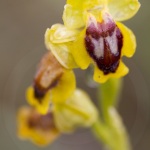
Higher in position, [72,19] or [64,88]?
[72,19]

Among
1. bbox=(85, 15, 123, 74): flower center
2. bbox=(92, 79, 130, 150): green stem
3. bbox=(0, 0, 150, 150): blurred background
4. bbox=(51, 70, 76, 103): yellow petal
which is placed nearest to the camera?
bbox=(85, 15, 123, 74): flower center

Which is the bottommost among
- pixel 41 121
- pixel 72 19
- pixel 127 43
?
pixel 41 121

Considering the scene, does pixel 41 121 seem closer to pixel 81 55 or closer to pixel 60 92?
pixel 60 92

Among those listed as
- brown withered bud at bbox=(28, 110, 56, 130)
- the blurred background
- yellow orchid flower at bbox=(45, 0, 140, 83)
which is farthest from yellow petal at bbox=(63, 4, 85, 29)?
the blurred background

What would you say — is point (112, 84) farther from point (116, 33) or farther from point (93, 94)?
point (93, 94)

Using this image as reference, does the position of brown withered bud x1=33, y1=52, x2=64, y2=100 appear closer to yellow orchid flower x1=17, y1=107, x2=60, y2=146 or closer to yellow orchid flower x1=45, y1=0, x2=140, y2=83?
yellow orchid flower x1=45, y1=0, x2=140, y2=83

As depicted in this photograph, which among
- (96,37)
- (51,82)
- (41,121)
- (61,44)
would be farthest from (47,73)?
(41,121)
